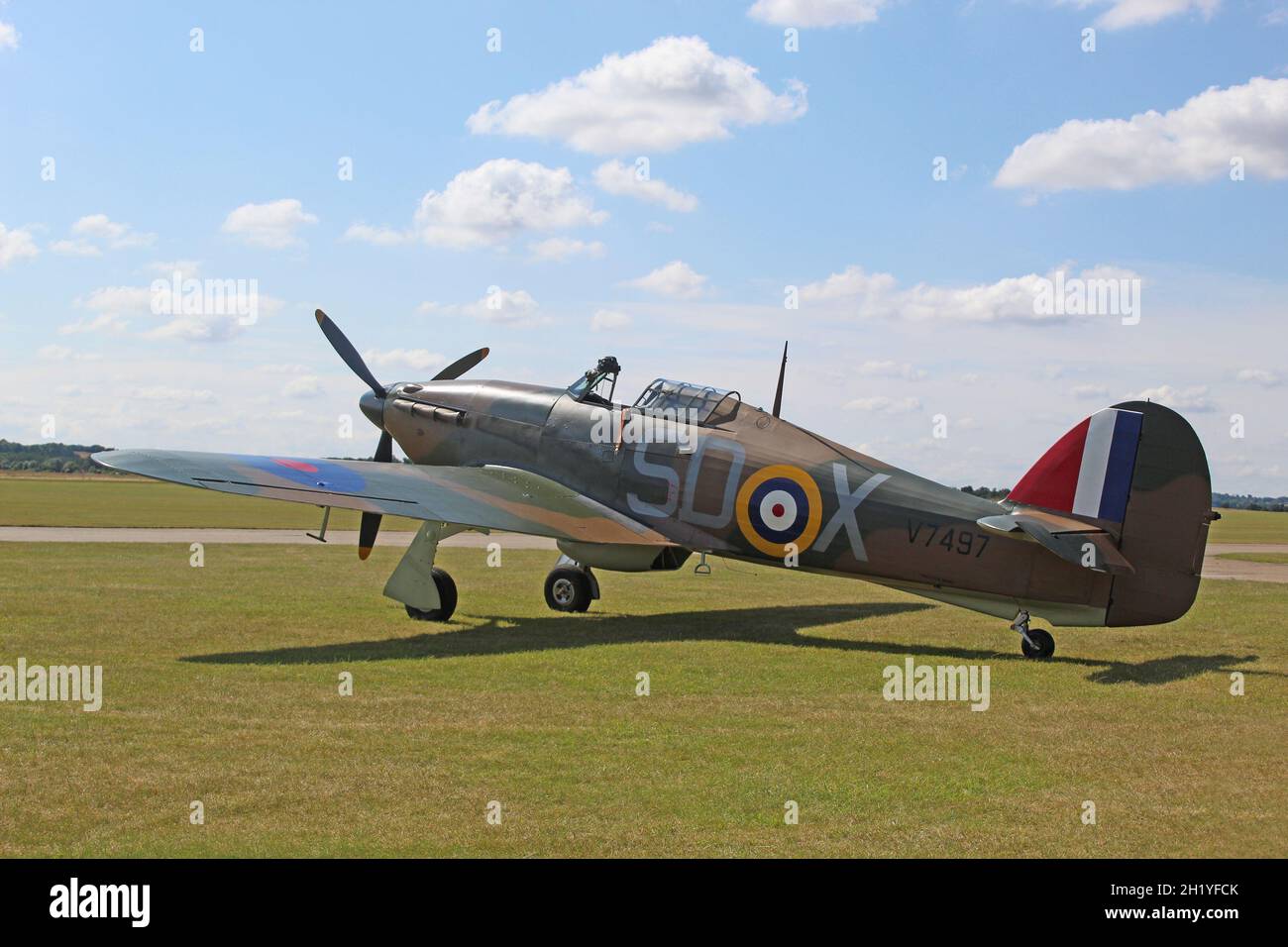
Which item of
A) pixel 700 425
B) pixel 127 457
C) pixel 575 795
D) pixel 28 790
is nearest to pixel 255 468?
pixel 127 457

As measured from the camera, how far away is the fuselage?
12.2 metres

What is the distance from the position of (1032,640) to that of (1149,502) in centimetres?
186

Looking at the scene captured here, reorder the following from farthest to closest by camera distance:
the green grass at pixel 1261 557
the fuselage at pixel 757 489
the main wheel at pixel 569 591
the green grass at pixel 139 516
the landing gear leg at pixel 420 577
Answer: the green grass at pixel 139 516 → the green grass at pixel 1261 557 → the main wheel at pixel 569 591 → the landing gear leg at pixel 420 577 → the fuselage at pixel 757 489

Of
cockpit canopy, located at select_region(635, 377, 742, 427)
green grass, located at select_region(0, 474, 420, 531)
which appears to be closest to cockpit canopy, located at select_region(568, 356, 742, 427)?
cockpit canopy, located at select_region(635, 377, 742, 427)

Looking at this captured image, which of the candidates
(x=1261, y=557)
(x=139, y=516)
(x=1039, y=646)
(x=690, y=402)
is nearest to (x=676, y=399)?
(x=690, y=402)

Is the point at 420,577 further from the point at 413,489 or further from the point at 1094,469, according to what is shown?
the point at 1094,469

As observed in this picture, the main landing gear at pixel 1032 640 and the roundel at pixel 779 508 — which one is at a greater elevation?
the roundel at pixel 779 508

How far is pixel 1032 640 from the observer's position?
1225 cm

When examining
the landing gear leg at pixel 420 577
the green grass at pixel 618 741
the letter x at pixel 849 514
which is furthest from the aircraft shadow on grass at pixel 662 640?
the letter x at pixel 849 514

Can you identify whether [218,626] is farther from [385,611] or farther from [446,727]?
[446,727]

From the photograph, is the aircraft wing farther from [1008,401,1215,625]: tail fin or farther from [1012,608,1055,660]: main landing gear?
[1008,401,1215,625]: tail fin

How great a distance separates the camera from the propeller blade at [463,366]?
18645 millimetres

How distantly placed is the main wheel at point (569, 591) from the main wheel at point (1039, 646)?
20.8 ft

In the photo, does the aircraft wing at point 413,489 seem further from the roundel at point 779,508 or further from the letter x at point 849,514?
the letter x at point 849,514
